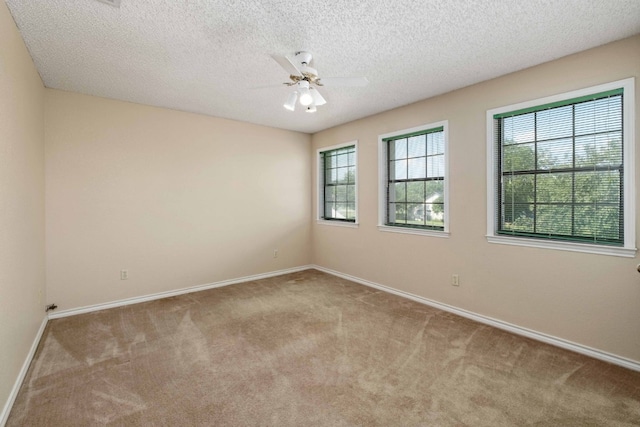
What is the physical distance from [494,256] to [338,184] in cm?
279

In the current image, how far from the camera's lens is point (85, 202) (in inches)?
139

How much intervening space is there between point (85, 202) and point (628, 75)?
17.7ft

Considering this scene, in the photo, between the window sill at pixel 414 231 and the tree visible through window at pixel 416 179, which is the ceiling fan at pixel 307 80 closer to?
the tree visible through window at pixel 416 179

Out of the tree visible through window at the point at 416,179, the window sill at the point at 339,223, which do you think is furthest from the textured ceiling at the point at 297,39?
the window sill at the point at 339,223

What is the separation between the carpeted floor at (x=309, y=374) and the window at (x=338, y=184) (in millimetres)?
2038

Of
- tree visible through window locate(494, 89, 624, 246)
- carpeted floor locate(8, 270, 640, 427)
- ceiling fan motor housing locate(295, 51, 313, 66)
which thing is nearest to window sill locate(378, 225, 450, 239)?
tree visible through window locate(494, 89, 624, 246)

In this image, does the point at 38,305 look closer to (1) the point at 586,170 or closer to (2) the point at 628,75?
(1) the point at 586,170

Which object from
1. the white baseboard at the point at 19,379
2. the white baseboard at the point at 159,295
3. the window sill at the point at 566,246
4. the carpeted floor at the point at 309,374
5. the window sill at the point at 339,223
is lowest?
the carpeted floor at the point at 309,374

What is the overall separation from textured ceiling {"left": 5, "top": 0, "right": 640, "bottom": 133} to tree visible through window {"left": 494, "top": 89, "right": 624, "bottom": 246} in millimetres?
532

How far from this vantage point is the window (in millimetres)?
4970

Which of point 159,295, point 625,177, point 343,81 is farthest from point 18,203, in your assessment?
point 625,177

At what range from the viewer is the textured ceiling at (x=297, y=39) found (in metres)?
2.00

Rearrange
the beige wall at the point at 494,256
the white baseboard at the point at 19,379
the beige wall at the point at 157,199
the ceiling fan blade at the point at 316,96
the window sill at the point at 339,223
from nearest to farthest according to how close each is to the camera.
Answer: the white baseboard at the point at 19,379, the beige wall at the point at 494,256, the ceiling fan blade at the point at 316,96, the beige wall at the point at 157,199, the window sill at the point at 339,223

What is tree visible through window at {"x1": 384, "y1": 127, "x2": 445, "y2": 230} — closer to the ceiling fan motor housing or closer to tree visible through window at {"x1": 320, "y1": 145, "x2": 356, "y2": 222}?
tree visible through window at {"x1": 320, "y1": 145, "x2": 356, "y2": 222}
